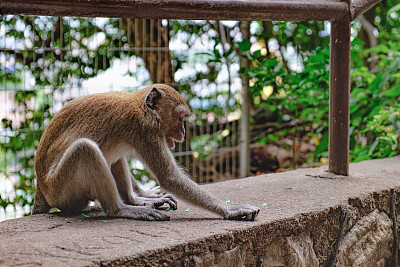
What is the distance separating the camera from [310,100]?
20.7 ft

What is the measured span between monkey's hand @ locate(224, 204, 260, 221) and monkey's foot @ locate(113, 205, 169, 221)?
1.41ft

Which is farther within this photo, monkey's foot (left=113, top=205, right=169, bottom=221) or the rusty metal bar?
monkey's foot (left=113, top=205, right=169, bottom=221)

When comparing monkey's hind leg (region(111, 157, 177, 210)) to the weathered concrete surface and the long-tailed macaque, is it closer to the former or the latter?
the long-tailed macaque

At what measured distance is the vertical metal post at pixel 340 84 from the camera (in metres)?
4.12

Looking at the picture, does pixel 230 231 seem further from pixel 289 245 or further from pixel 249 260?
pixel 289 245

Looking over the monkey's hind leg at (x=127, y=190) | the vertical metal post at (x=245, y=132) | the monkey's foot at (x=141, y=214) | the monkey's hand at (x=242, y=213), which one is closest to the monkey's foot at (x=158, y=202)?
the monkey's hind leg at (x=127, y=190)

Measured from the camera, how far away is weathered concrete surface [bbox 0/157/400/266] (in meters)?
2.36

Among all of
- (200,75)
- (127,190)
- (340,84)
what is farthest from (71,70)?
(340,84)

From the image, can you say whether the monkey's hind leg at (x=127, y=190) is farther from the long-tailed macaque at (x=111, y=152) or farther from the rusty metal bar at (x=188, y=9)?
the rusty metal bar at (x=188, y=9)

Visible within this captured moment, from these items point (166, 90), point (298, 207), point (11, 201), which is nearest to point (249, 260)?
point (298, 207)

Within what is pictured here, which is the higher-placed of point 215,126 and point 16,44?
point 16,44

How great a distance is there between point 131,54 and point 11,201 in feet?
7.66

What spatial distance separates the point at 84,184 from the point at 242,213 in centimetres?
108

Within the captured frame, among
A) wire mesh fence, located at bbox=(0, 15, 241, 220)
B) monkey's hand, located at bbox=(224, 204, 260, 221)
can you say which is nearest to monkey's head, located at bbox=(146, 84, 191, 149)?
monkey's hand, located at bbox=(224, 204, 260, 221)
